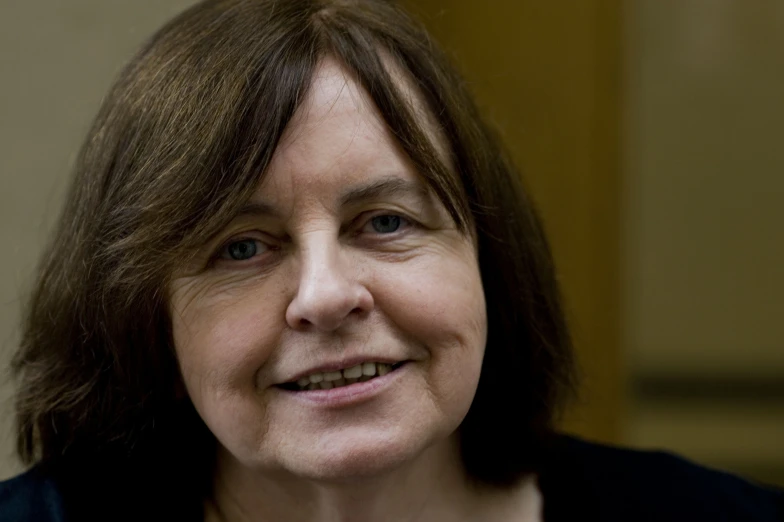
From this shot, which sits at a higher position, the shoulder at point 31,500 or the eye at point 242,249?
the eye at point 242,249

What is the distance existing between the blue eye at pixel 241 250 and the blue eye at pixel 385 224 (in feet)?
0.48

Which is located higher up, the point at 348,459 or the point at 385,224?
the point at 385,224

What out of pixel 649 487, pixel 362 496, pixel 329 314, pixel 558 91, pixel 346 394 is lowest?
pixel 649 487

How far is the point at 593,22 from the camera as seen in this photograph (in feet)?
8.63

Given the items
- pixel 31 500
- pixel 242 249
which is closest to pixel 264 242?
pixel 242 249

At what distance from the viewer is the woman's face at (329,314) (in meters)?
1.33

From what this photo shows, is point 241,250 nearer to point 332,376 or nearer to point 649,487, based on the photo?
point 332,376

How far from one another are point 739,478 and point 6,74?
54.9 inches

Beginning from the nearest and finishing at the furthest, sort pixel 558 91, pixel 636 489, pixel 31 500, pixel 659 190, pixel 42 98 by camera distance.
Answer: pixel 31 500
pixel 636 489
pixel 42 98
pixel 558 91
pixel 659 190

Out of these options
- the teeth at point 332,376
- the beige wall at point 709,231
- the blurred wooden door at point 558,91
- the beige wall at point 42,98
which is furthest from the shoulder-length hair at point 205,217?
the beige wall at point 709,231

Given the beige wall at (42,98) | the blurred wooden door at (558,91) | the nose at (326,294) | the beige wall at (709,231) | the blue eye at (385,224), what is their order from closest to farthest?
1. the nose at (326,294)
2. the blue eye at (385,224)
3. the beige wall at (42,98)
4. the blurred wooden door at (558,91)
5. the beige wall at (709,231)

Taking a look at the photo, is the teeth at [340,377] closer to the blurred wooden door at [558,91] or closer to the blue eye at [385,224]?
the blue eye at [385,224]

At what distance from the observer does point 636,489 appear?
1677mm

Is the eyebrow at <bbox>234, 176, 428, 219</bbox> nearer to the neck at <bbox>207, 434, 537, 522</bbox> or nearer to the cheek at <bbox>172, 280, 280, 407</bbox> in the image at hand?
the cheek at <bbox>172, 280, 280, 407</bbox>
